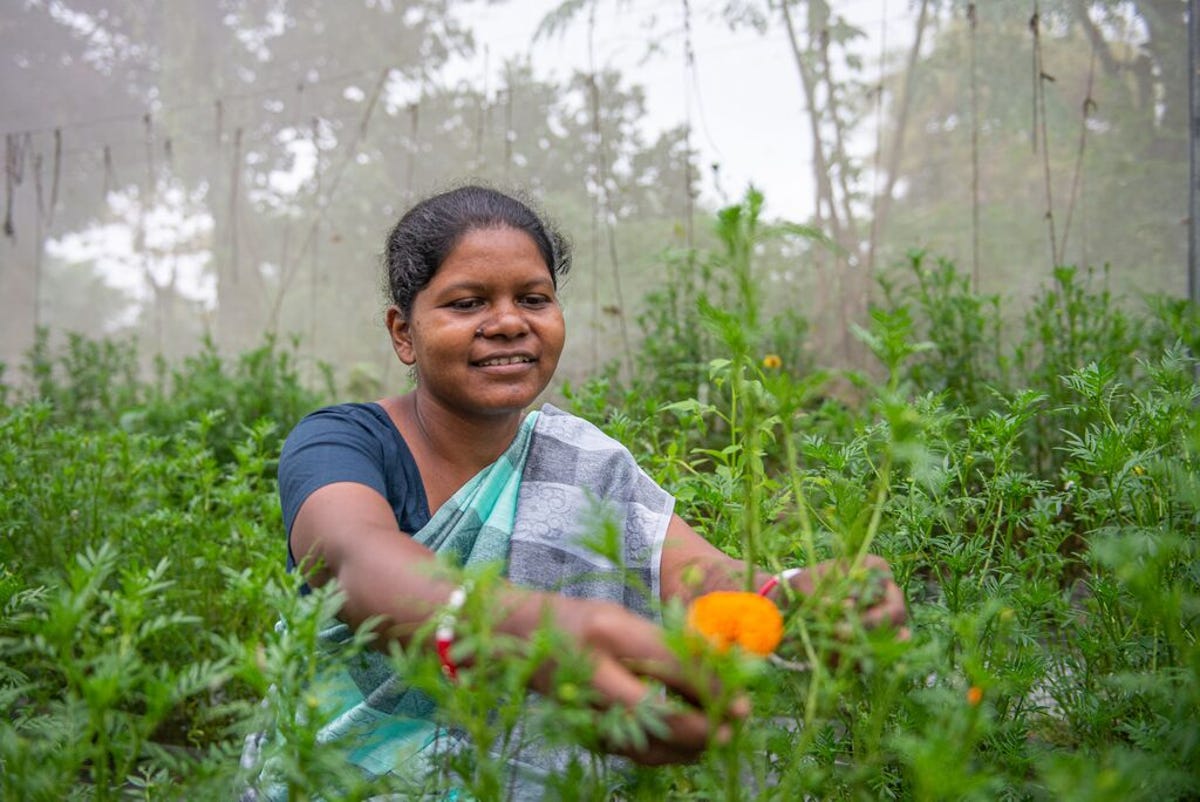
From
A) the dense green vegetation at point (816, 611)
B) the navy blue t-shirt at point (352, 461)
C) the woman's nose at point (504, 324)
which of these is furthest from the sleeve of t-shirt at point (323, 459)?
the woman's nose at point (504, 324)

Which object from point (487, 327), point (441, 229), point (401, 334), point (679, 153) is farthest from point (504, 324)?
point (679, 153)

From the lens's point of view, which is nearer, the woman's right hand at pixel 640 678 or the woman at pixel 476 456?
the woman's right hand at pixel 640 678

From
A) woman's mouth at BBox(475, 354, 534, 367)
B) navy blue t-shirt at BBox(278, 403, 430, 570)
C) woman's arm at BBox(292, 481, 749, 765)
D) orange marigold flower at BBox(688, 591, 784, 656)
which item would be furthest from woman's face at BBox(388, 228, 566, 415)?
orange marigold flower at BBox(688, 591, 784, 656)

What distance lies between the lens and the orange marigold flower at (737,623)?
91cm

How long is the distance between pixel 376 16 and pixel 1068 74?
1211 cm

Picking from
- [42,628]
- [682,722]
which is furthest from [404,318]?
[682,722]

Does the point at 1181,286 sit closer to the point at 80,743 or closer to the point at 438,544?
the point at 438,544

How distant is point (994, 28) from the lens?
6605 mm

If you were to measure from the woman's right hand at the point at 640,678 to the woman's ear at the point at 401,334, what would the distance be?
3.91 ft

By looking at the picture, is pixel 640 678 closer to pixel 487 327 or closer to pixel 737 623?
pixel 737 623

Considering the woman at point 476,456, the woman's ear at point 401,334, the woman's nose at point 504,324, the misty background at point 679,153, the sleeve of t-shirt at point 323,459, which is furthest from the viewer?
the misty background at point 679,153

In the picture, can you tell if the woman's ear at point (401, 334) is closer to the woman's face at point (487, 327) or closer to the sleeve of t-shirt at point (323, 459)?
the woman's face at point (487, 327)

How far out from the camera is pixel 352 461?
1.60 m

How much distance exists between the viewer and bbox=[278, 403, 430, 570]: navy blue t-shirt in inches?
60.4
